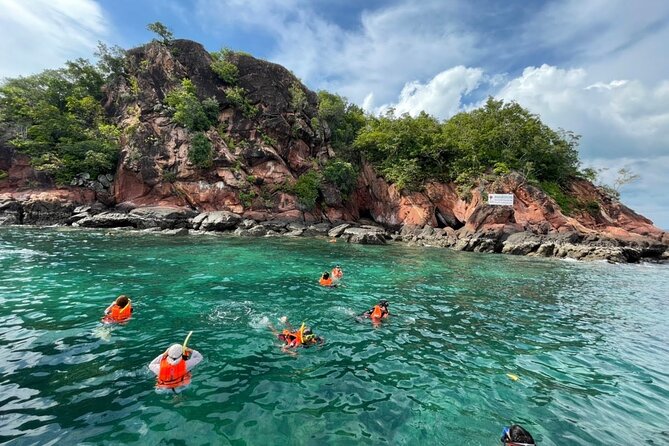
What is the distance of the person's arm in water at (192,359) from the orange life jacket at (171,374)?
1.27 feet

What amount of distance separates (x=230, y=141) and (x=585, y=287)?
133ft

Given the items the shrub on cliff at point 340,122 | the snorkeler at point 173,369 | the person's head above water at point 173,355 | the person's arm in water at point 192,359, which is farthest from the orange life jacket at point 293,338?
the shrub on cliff at point 340,122

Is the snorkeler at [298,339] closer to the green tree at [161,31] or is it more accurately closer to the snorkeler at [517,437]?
the snorkeler at [517,437]

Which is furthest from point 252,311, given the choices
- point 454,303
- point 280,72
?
point 280,72

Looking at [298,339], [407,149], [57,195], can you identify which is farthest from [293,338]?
[407,149]

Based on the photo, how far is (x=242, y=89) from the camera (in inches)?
1804

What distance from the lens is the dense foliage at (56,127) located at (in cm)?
3619

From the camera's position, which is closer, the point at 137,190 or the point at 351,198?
the point at 137,190

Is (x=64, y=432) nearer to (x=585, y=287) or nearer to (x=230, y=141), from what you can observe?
(x=585, y=287)

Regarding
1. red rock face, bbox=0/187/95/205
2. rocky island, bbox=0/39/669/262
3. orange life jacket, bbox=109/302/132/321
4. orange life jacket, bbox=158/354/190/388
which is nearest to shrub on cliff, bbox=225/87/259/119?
rocky island, bbox=0/39/669/262

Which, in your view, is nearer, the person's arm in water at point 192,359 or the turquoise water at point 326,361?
the turquoise water at point 326,361

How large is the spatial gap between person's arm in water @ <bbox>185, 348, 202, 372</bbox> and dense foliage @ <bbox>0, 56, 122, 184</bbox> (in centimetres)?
3897

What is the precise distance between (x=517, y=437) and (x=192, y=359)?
6.32m

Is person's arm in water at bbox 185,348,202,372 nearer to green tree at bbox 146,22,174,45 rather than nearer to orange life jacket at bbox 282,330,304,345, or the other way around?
orange life jacket at bbox 282,330,304,345
